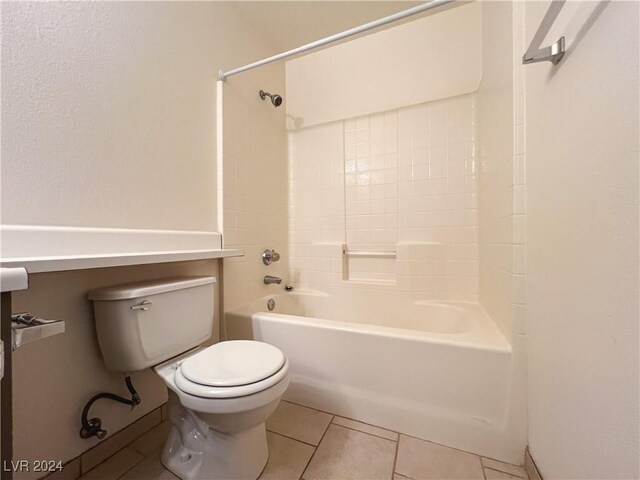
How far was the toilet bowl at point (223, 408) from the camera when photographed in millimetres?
732

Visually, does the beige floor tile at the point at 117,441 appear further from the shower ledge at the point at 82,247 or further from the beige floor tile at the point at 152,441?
the shower ledge at the point at 82,247

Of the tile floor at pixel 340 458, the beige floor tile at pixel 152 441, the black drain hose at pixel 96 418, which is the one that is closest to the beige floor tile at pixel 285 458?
the tile floor at pixel 340 458

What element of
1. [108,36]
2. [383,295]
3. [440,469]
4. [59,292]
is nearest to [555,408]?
[440,469]

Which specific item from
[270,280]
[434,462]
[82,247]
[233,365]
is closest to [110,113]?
[82,247]

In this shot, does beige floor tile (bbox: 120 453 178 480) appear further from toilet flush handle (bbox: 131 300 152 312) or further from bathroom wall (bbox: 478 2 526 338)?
bathroom wall (bbox: 478 2 526 338)

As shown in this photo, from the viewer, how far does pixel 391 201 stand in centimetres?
181

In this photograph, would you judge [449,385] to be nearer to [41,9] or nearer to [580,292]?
[580,292]

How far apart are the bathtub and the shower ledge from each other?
565 mm

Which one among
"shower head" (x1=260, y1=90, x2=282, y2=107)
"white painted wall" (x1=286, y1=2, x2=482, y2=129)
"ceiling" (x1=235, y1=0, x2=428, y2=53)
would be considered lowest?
"shower head" (x1=260, y1=90, x2=282, y2=107)

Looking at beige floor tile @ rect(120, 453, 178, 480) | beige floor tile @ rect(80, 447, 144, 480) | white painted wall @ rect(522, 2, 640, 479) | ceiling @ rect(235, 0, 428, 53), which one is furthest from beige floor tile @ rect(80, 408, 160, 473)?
ceiling @ rect(235, 0, 428, 53)

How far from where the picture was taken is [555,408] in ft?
2.34

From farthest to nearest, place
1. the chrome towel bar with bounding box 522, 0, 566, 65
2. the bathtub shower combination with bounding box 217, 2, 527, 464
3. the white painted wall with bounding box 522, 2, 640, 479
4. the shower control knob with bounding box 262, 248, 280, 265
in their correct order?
1. the shower control knob with bounding box 262, 248, 280, 265
2. the bathtub shower combination with bounding box 217, 2, 527, 464
3. the chrome towel bar with bounding box 522, 0, 566, 65
4. the white painted wall with bounding box 522, 2, 640, 479

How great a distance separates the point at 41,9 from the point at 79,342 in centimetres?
112

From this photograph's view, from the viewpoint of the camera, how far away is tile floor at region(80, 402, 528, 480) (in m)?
0.88
